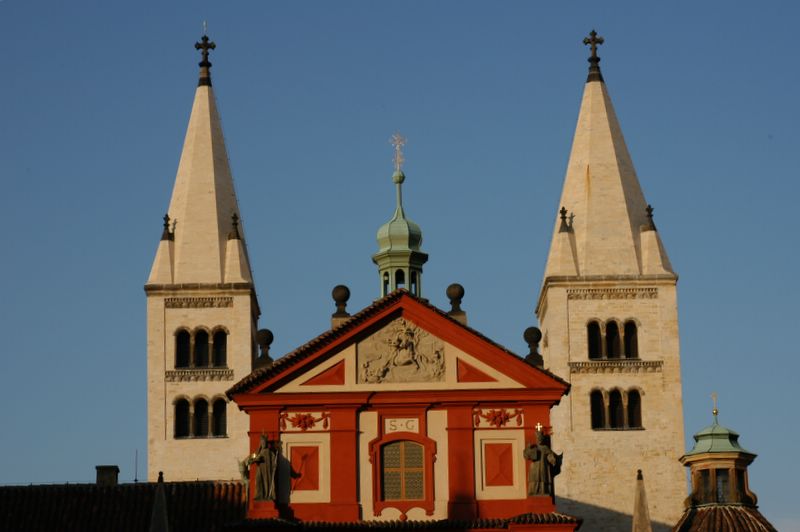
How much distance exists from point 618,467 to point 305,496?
30.5 metres

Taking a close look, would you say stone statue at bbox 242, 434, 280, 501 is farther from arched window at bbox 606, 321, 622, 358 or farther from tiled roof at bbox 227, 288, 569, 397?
arched window at bbox 606, 321, 622, 358

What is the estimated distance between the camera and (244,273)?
285 feet

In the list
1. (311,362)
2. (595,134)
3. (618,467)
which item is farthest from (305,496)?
(595,134)

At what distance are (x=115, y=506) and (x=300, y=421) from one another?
26.8 ft

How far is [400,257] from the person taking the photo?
64.5m

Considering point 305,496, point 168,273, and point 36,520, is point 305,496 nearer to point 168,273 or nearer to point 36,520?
point 36,520

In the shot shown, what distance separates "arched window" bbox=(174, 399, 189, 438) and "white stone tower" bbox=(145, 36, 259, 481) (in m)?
0.04

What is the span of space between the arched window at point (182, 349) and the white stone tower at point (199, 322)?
0.04 metres

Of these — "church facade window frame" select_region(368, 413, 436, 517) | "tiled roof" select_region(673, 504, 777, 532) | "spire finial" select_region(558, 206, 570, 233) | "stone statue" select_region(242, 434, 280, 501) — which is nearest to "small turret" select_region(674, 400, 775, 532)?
"tiled roof" select_region(673, 504, 777, 532)

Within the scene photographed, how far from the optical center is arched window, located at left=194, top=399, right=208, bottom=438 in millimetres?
85000

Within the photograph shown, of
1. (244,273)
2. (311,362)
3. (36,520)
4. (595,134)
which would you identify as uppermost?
(595,134)

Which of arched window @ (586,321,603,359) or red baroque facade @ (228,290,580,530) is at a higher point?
arched window @ (586,321,603,359)

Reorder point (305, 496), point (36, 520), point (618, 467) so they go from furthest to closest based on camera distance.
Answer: point (618, 467) < point (36, 520) < point (305, 496)

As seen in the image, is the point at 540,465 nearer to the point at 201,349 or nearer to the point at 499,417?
the point at 499,417
